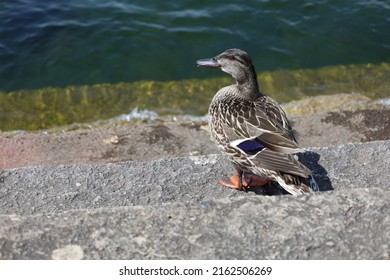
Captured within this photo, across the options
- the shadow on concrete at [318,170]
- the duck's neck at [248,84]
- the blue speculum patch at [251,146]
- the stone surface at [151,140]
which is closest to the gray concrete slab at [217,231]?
the blue speculum patch at [251,146]

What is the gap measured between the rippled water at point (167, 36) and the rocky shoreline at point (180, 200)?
335 cm

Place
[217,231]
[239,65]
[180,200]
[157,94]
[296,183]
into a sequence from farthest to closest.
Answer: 1. [157,94]
2. [239,65]
3. [180,200]
4. [296,183]
5. [217,231]

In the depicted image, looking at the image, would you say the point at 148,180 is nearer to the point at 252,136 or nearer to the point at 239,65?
the point at 252,136

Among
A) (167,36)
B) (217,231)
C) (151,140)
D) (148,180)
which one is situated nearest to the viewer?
(217,231)

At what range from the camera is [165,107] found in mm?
8055

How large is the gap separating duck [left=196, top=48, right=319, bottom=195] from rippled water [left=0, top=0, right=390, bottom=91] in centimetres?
412

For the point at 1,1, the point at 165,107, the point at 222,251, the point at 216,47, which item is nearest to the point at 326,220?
the point at 222,251

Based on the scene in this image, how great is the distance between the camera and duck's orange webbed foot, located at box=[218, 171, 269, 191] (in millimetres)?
4164

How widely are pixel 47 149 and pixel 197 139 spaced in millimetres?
1545

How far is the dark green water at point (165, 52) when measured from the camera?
8234 mm

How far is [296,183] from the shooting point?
3.81 meters

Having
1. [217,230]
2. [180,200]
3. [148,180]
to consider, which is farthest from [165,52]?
[217,230]

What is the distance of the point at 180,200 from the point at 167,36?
6119 millimetres

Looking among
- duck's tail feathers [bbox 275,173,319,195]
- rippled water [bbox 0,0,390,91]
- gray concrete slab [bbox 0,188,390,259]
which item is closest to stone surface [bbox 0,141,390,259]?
gray concrete slab [bbox 0,188,390,259]
